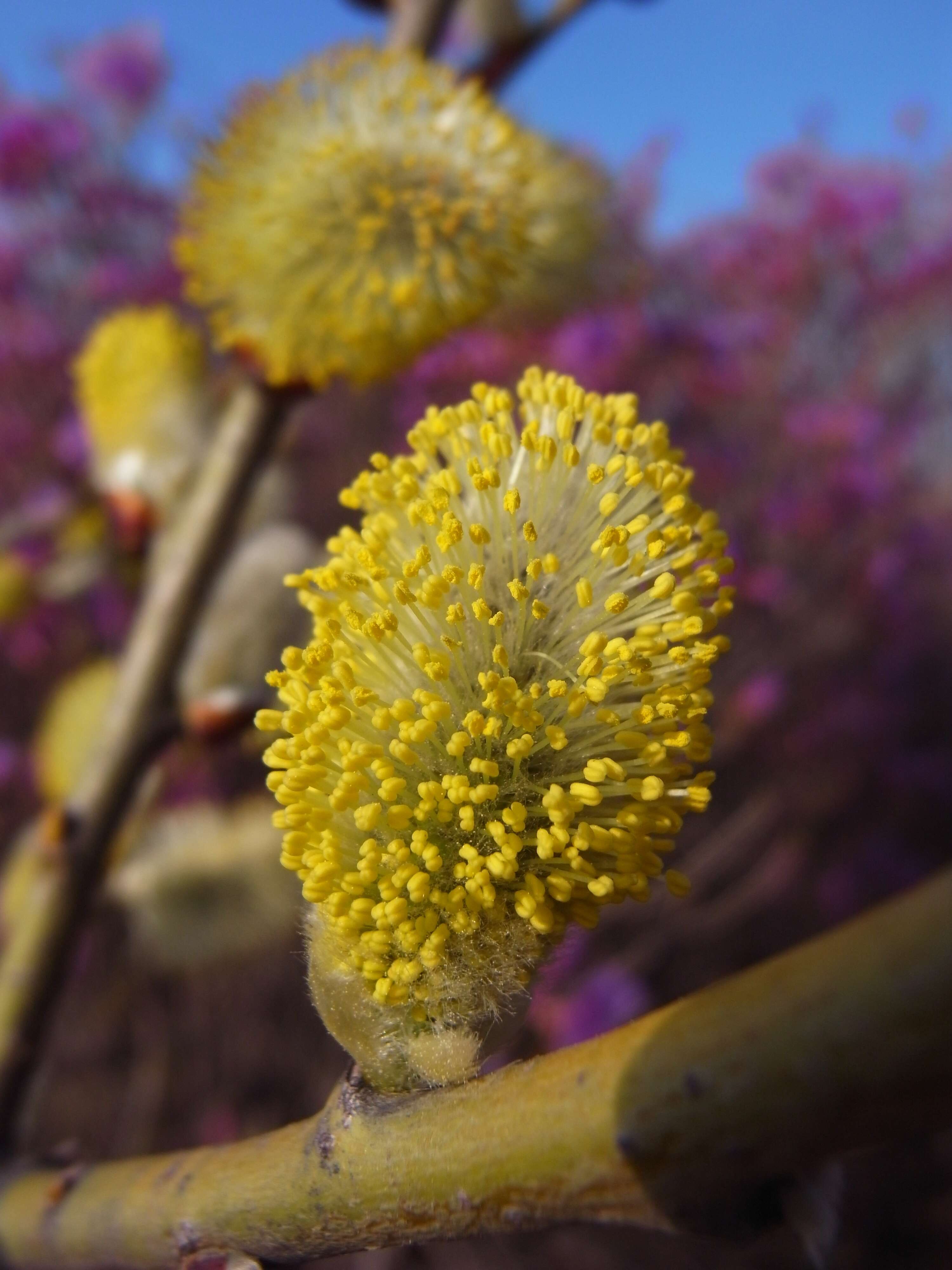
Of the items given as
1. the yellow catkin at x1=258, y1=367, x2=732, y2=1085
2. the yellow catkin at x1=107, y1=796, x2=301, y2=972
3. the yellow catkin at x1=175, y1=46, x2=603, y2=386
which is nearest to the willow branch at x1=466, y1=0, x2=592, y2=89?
the yellow catkin at x1=175, y1=46, x2=603, y2=386

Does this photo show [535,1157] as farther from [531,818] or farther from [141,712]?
[141,712]

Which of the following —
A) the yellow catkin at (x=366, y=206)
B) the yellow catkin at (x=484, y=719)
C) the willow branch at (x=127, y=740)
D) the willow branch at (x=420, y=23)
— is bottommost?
the yellow catkin at (x=484, y=719)

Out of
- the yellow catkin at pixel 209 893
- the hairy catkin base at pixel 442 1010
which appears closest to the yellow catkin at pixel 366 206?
the hairy catkin base at pixel 442 1010

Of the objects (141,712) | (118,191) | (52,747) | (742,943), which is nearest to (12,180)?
(118,191)

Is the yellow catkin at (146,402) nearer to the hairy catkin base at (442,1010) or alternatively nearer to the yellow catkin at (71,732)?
the yellow catkin at (71,732)

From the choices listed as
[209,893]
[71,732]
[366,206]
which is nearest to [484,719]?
[366,206]

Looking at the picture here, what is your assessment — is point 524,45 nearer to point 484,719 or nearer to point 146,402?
point 146,402
